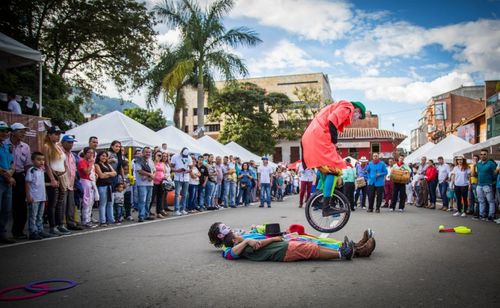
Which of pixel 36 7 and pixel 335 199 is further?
pixel 36 7

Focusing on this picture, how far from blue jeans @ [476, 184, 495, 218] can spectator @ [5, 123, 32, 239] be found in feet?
37.9

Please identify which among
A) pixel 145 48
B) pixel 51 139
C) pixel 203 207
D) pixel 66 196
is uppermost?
pixel 145 48

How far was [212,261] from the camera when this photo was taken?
16.9ft

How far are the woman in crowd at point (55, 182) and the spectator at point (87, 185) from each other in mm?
750

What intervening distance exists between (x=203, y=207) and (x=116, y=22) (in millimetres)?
12861

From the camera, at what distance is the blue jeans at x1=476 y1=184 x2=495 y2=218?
1094 centimetres

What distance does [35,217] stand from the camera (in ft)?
23.7

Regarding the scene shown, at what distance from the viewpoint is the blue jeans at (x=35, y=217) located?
23.3 ft

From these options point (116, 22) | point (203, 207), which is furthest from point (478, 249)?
point (116, 22)

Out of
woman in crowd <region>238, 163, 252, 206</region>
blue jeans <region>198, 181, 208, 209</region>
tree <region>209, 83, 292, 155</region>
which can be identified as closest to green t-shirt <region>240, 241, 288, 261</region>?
blue jeans <region>198, 181, 208, 209</region>

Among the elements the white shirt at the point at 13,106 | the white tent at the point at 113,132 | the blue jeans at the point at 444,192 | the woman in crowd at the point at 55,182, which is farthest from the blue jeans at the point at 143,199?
the blue jeans at the point at 444,192

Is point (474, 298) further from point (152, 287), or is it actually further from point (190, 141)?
point (190, 141)

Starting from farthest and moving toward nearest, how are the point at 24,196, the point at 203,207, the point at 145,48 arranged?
1. the point at 145,48
2. the point at 203,207
3. the point at 24,196

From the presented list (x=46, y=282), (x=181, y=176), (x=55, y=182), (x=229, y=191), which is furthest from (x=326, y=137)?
(x=229, y=191)
